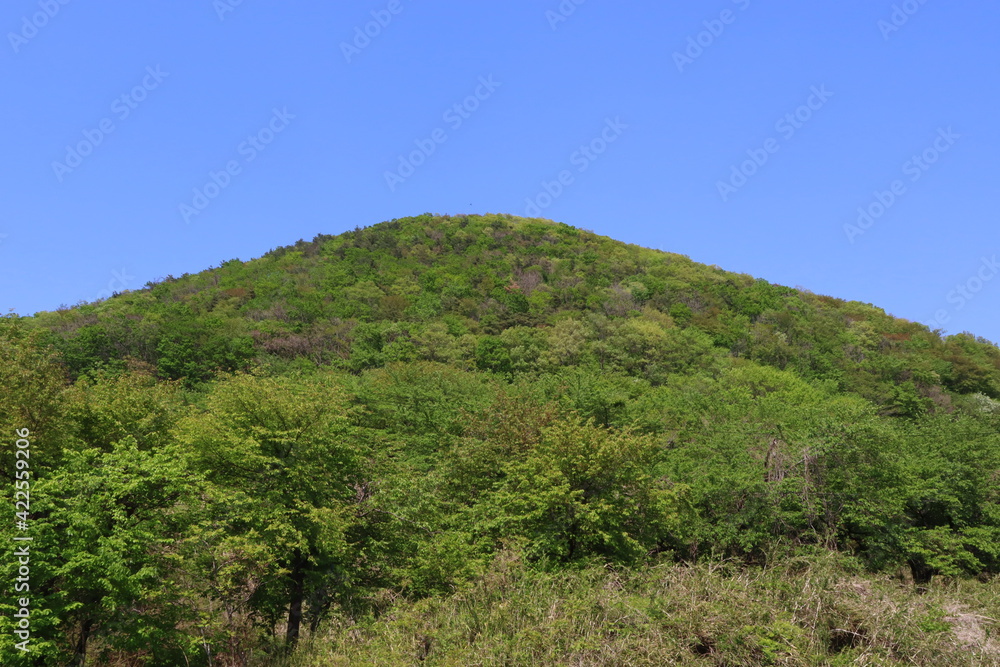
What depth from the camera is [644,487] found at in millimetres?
22375

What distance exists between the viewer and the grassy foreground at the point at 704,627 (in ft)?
31.9

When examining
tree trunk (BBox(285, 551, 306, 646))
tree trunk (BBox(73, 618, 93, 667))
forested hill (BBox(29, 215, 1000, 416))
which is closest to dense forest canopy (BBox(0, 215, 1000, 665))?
tree trunk (BBox(285, 551, 306, 646))

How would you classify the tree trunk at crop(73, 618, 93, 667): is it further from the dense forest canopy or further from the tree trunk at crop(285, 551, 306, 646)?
the tree trunk at crop(285, 551, 306, 646)

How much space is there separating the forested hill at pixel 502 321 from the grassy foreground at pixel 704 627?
5145 centimetres

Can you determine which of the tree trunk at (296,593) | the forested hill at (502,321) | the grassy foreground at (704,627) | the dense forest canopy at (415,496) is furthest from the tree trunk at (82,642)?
the forested hill at (502,321)

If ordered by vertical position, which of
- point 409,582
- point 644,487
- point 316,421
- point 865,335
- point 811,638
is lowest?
point 409,582

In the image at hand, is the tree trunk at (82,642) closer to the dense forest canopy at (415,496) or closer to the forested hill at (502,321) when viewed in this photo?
the dense forest canopy at (415,496)

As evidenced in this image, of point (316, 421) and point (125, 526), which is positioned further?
point (316, 421)

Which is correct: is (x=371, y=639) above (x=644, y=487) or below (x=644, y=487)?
below

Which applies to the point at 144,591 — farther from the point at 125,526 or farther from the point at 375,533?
the point at 375,533

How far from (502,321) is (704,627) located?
68157 millimetres

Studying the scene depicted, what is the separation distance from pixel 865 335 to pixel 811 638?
274 ft

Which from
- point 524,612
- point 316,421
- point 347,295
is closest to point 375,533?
point 316,421

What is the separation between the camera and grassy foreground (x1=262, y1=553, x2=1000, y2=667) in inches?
383
